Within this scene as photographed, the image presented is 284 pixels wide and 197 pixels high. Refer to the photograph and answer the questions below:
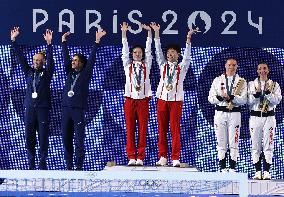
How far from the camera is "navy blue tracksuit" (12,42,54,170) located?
1368 centimetres

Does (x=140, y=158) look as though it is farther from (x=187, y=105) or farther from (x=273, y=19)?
(x=273, y=19)

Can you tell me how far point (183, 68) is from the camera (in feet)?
45.7

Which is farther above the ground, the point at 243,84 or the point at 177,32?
the point at 177,32

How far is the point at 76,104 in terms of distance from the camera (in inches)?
536

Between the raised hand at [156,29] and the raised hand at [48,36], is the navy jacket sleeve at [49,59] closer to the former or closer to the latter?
the raised hand at [48,36]

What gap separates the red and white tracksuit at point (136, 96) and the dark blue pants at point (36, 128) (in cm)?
136

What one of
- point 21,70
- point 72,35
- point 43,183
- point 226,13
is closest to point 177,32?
point 226,13

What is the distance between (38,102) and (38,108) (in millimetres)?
98

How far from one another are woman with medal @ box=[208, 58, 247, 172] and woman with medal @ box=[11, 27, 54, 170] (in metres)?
2.72

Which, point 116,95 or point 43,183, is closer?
point 43,183

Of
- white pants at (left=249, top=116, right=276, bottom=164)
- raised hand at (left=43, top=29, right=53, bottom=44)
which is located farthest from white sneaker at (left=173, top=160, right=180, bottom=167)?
raised hand at (left=43, top=29, right=53, bottom=44)

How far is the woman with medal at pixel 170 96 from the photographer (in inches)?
546

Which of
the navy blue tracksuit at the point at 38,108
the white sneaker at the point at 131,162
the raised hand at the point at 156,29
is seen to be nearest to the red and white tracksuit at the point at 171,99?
the raised hand at the point at 156,29

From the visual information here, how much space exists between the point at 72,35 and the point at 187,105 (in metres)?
2.45
